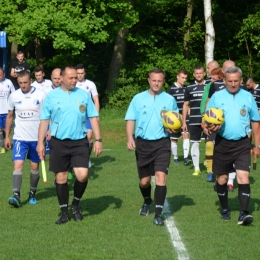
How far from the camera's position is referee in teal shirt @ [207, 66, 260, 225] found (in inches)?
388

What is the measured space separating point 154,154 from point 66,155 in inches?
45.7

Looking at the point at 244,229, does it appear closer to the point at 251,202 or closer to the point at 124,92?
the point at 251,202

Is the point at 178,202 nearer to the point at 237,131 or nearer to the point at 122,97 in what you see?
the point at 237,131

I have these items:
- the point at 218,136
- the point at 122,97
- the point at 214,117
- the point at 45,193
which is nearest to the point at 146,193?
the point at 218,136

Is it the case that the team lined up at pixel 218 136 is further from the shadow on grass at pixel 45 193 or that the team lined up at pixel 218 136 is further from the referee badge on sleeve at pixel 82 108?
the shadow on grass at pixel 45 193

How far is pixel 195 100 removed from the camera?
15016 millimetres

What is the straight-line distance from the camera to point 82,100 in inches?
395

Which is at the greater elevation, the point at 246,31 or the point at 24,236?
the point at 246,31

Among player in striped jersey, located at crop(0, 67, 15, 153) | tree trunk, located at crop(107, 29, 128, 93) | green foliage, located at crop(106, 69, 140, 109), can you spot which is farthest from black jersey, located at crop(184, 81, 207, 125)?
tree trunk, located at crop(107, 29, 128, 93)

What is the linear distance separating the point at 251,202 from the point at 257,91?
18.8ft

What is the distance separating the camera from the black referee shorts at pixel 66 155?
1002 cm

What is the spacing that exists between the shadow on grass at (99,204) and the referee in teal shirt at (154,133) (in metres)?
1.24

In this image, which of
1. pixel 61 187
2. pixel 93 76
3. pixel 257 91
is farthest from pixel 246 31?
pixel 61 187

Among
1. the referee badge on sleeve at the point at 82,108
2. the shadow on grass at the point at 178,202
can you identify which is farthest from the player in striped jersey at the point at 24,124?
the shadow on grass at the point at 178,202
